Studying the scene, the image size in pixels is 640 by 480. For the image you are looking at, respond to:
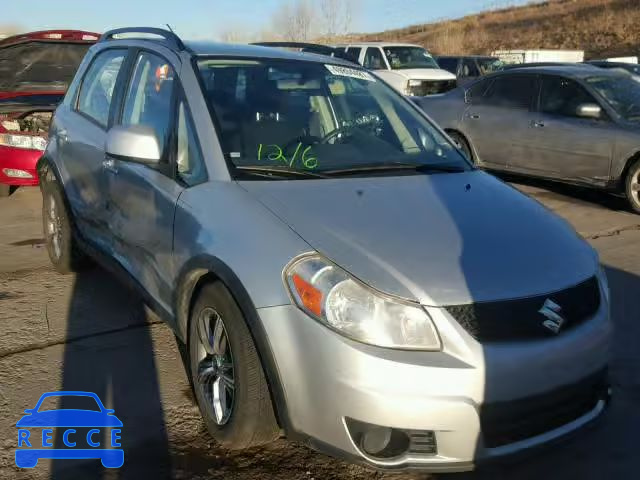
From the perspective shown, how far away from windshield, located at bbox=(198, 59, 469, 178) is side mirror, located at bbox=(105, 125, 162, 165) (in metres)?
0.33

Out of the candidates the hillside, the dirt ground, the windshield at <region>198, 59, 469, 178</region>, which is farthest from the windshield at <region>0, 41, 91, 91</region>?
the hillside

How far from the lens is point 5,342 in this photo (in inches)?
157

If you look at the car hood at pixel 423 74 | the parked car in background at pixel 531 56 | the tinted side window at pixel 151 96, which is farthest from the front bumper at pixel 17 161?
the parked car in background at pixel 531 56

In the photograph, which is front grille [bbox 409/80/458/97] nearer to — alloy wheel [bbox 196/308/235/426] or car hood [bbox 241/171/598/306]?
car hood [bbox 241/171/598/306]

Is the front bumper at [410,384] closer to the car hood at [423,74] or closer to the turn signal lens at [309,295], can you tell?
the turn signal lens at [309,295]

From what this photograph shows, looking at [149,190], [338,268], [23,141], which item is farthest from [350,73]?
[23,141]

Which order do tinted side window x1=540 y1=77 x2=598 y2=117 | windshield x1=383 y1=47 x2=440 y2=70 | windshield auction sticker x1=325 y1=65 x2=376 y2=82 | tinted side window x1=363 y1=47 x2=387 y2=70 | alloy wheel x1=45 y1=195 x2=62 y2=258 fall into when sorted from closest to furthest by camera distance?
windshield auction sticker x1=325 y1=65 x2=376 y2=82 < alloy wheel x1=45 y1=195 x2=62 y2=258 < tinted side window x1=540 y1=77 x2=598 y2=117 < tinted side window x1=363 y1=47 x2=387 y2=70 < windshield x1=383 y1=47 x2=440 y2=70

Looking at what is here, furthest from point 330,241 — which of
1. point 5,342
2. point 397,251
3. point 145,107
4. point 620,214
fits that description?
point 620,214

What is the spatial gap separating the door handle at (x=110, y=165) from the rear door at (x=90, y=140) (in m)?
0.08

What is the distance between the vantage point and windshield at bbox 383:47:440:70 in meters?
17.1

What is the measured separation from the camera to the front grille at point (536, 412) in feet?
7.74

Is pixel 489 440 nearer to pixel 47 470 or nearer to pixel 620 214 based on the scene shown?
pixel 47 470

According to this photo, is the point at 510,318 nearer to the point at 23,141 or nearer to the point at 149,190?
the point at 149,190

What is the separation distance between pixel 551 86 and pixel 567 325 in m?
6.60
